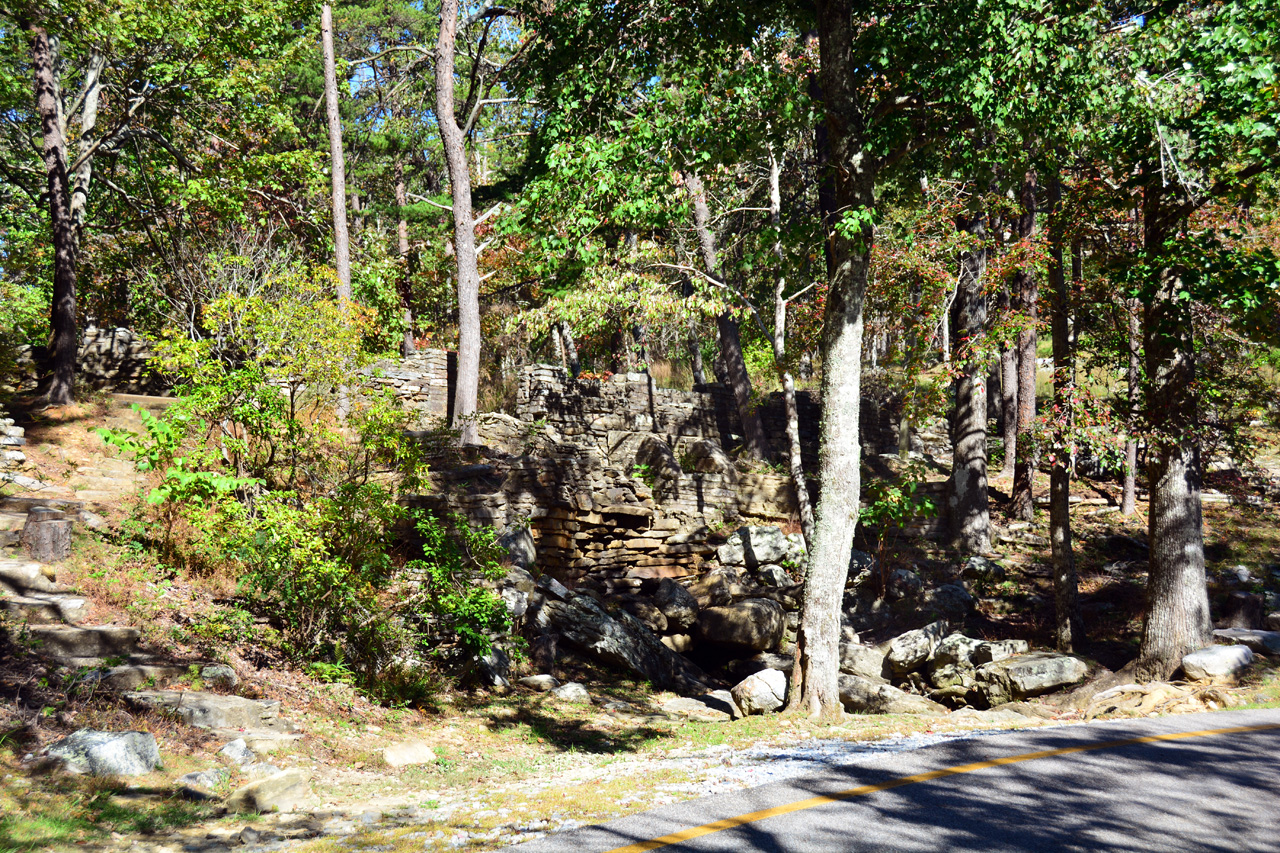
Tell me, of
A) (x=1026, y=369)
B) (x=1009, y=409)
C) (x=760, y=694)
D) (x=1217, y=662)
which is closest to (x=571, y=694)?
(x=760, y=694)

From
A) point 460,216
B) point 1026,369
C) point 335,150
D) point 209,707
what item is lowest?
point 209,707

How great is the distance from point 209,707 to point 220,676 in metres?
0.79

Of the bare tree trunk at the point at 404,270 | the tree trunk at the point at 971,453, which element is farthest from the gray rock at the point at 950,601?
the bare tree trunk at the point at 404,270

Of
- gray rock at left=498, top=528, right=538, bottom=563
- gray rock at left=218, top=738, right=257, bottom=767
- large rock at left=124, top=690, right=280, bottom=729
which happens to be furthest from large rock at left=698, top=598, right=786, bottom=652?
gray rock at left=218, top=738, right=257, bottom=767

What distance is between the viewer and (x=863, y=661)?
1225 cm

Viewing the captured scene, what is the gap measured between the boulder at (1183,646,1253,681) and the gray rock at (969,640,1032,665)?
2.37 m

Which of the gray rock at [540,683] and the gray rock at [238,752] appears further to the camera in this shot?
the gray rock at [540,683]

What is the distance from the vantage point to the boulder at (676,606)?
13109mm

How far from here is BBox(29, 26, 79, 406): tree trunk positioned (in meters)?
14.5

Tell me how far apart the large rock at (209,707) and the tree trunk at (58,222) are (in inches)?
429

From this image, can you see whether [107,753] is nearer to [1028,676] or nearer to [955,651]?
[1028,676]

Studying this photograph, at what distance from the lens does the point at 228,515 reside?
25.8 feet

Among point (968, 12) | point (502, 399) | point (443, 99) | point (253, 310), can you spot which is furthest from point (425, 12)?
point (968, 12)

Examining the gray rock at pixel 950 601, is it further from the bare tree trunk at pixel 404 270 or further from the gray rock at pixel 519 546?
the bare tree trunk at pixel 404 270
